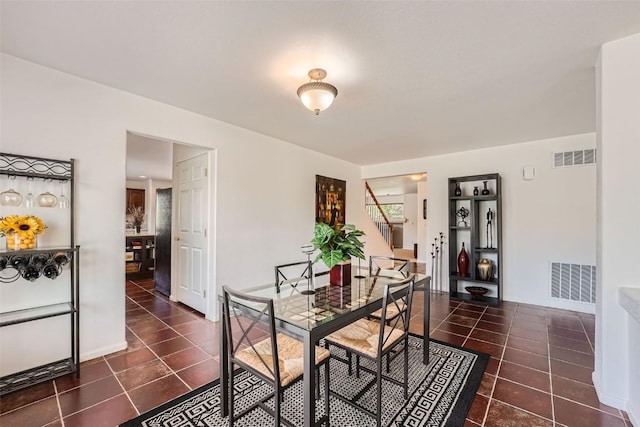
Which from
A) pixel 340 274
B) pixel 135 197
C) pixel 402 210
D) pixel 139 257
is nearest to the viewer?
pixel 340 274

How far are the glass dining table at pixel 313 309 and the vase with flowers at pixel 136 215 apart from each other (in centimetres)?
662

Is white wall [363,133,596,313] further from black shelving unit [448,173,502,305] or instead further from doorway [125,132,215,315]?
doorway [125,132,215,315]

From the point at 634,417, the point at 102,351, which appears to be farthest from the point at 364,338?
the point at 102,351

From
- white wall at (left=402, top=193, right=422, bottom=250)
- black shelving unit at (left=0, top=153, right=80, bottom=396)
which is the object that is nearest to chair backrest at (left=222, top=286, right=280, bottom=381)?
black shelving unit at (left=0, top=153, right=80, bottom=396)

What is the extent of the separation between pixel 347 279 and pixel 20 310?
2.46 metres

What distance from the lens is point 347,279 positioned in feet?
7.68

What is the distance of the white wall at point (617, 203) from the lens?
5.98 ft

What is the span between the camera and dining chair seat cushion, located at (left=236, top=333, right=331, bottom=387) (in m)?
1.51

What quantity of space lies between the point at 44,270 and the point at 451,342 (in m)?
3.57

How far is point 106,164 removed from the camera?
2529mm

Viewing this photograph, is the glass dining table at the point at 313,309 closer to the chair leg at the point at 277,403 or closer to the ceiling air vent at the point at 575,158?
the chair leg at the point at 277,403

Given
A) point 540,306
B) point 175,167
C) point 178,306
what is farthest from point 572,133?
point 178,306

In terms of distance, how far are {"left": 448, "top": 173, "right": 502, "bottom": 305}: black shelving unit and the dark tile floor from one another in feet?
2.54

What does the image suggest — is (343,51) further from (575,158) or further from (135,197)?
(135,197)
